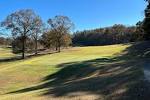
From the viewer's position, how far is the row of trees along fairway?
76.4 meters

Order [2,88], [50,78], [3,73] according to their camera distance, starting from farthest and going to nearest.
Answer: [3,73]
[50,78]
[2,88]

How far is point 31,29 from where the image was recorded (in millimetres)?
78000

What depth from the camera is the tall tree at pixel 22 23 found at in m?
76.2

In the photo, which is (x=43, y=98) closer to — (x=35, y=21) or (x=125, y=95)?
(x=125, y=95)

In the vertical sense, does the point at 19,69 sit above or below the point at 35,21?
below

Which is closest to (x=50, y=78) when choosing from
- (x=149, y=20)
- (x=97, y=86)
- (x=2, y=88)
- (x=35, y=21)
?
(x=2, y=88)

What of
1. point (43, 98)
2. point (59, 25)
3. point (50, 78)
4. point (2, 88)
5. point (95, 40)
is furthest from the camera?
point (95, 40)

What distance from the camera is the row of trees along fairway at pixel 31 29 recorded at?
7638cm

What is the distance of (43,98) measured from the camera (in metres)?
19.0

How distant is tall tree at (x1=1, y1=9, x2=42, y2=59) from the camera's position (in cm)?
7625

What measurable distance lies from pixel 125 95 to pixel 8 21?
62.2 meters

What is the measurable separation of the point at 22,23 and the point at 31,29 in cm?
258

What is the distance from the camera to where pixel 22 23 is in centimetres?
7638

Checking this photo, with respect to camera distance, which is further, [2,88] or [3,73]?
[3,73]
